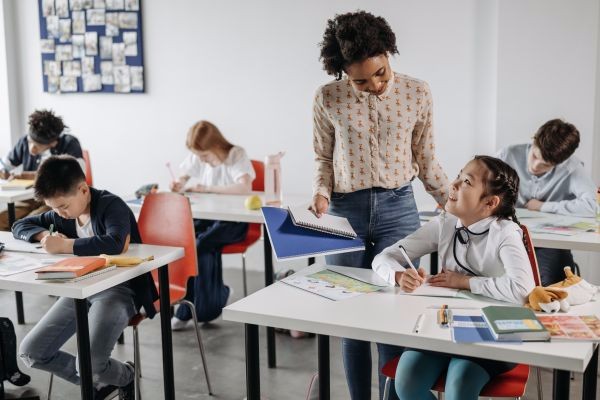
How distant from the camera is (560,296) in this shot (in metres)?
1.88

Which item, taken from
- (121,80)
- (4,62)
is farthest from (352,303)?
(4,62)

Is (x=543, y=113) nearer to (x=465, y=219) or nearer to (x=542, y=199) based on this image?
(x=542, y=199)

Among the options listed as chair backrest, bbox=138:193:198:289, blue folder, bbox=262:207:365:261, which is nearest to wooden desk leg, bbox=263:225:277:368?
chair backrest, bbox=138:193:198:289

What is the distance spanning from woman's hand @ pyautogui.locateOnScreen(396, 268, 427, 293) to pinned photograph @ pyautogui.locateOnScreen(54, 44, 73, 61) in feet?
13.6

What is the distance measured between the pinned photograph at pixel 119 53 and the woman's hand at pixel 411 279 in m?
3.75

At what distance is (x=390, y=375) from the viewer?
2.10 metres

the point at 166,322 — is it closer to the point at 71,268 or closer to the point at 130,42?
the point at 71,268

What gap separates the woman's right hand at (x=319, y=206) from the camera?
2312 millimetres

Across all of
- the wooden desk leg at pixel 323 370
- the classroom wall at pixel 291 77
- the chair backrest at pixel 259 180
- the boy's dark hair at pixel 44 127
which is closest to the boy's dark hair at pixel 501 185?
the wooden desk leg at pixel 323 370

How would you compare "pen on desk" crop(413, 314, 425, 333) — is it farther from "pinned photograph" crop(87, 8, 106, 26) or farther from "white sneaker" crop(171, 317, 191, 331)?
"pinned photograph" crop(87, 8, 106, 26)

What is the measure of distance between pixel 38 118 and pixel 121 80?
0.96m

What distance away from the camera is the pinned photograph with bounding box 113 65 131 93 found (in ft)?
17.2

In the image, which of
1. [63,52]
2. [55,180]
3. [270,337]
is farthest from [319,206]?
[63,52]

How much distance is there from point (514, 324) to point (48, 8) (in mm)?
4787
